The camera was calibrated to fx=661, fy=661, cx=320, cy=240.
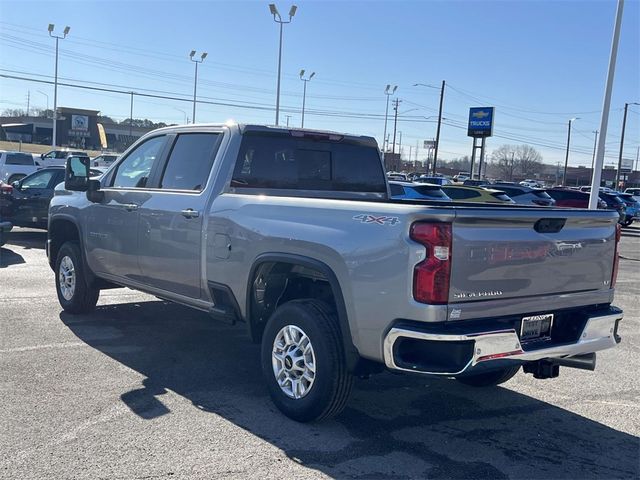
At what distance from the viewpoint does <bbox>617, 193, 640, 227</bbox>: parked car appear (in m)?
30.8

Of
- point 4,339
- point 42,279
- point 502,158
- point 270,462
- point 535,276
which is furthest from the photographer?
point 502,158

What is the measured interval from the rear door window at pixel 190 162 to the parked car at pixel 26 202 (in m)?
8.63

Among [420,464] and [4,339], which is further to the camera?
[4,339]

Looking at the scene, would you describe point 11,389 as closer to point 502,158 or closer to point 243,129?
point 243,129

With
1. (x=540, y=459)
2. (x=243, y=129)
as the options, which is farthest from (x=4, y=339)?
(x=540, y=459)

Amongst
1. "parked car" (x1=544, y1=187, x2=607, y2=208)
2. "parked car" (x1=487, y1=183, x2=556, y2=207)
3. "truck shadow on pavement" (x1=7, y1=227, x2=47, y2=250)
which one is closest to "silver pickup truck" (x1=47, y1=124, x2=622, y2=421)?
"truck shadow on pavement" (x1=7, y1=227, x2=47, y2=250)

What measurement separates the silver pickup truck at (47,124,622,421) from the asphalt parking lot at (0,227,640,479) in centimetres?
39

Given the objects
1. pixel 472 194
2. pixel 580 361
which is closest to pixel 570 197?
pixel 472 194

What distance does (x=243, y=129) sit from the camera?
5.61 m

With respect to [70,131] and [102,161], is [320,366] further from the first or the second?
[70,131]

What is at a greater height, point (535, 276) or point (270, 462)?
point (535, 276)

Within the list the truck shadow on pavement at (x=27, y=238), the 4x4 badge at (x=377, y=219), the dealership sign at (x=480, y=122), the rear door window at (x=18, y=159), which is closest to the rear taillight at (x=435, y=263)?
the 4x4 badge at (x=377, y=219)

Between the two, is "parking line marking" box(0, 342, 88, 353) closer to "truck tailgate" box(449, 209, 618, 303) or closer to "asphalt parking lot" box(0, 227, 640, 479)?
"asphalt parking lot" box(0, 227, 640, 479)

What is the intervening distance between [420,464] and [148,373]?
102 inches
